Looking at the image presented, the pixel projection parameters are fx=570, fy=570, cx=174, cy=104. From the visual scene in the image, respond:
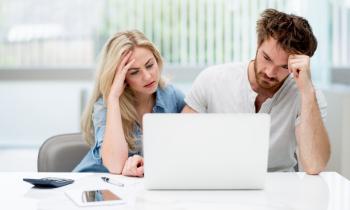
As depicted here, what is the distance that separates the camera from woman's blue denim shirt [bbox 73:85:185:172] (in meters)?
2.37

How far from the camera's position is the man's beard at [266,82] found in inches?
92.4

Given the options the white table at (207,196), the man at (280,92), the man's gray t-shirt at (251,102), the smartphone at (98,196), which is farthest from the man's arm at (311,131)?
the smartphone at (98,196)

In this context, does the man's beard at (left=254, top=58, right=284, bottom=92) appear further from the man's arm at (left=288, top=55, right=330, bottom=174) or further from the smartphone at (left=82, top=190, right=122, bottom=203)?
the smartphone at (left=82, top=190, right=122, bottom=203)

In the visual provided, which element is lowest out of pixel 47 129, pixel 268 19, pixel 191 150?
pixel 47 129

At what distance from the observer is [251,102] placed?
2.47 metres

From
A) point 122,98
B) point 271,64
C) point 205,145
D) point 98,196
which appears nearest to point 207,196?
point 205,145

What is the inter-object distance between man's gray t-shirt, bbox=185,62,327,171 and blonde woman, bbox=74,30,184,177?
183 millimetres

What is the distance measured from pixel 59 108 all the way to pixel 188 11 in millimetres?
1198

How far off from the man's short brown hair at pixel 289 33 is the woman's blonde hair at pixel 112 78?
501mm

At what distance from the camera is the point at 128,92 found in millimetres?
2543

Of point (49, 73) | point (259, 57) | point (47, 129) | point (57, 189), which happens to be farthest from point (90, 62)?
point (57, 189)

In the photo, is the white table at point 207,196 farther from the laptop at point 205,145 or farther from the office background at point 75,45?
the office background at point 75,45

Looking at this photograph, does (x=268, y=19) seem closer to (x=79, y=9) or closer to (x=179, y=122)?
(x=179, y=122)

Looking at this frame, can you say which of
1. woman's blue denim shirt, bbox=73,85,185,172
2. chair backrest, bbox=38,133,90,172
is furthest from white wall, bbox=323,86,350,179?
chair backrest, bbox=38,133,90,172
